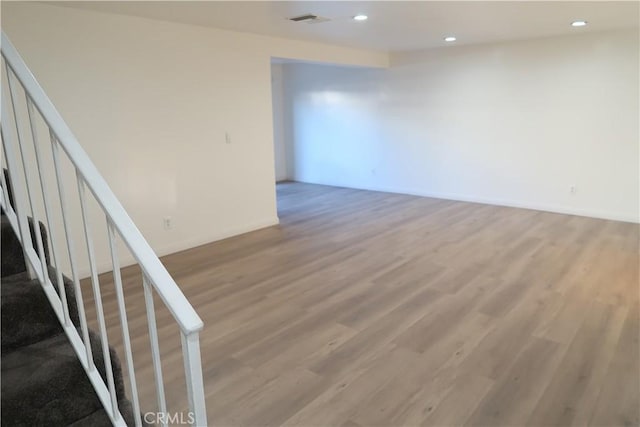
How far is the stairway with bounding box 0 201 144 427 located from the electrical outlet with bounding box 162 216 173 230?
2.92 meters

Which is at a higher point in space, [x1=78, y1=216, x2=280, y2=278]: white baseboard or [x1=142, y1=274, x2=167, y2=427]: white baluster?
[x1=142, y1=274, x2=167, y2=427]: white baluster

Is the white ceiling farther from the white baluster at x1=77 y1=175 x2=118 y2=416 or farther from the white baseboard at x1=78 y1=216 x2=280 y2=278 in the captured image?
the white baluster at x1=77 y1=175 x2=118 y2=416

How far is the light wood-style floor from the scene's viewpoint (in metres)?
2.24

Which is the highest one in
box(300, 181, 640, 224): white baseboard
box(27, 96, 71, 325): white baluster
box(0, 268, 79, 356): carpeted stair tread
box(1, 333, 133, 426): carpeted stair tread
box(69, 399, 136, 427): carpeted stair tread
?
box(27, 96, 71, 325): white baluster

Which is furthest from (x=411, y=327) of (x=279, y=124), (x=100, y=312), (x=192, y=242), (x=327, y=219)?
(x=279, y=124)

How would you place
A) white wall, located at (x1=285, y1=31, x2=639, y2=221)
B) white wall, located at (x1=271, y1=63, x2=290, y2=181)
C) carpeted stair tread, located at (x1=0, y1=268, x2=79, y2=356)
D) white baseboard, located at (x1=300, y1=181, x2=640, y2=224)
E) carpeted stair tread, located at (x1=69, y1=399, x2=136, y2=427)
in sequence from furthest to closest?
white wall, located at (x1=271, y1=63, x2=290, y2=181)
white baseboard, located at (x1=300, y1=181, x2=640, y2=224)
white wall, located at (x1=285, y1=31, x2=639, y2=221)
carpeted stair tread, located at (x1=0, y1=268, x2=79, y2=356)
carpeted stair tread, located at (x1=69, y1=399, x2=136, y2=427)

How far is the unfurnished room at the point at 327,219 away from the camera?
1.54 m

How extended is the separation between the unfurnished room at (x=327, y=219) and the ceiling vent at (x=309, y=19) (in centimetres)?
4

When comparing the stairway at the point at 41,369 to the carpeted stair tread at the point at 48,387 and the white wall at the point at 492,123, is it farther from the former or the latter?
the white wall at the point at 492,123

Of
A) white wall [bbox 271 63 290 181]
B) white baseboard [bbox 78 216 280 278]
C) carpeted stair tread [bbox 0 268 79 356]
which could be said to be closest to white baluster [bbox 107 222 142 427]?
carpeted stair tread [bbox 0 268 79 356]

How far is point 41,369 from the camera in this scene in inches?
55.6

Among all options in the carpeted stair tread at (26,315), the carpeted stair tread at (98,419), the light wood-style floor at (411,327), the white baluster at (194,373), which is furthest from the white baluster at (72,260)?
the light wood-style floor at (411,327)

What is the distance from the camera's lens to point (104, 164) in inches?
159

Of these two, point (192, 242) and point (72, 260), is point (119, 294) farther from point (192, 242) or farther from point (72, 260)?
point (192, 242)
